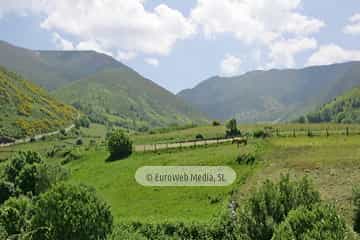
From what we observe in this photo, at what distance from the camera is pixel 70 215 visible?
42094 millimetres

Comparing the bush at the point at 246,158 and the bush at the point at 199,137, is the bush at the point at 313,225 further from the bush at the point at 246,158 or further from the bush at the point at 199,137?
the bush at the point at 199,137

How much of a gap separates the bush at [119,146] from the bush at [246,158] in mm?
28937

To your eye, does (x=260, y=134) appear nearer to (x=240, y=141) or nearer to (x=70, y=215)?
(x=240, y=141)

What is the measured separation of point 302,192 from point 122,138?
56.7m

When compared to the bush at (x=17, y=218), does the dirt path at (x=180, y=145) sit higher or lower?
higher

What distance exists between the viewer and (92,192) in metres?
45.4

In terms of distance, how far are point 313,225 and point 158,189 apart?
3722 cm

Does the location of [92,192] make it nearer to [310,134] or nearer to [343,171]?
[343,171]

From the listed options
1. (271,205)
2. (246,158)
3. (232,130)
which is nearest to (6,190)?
(246,158)

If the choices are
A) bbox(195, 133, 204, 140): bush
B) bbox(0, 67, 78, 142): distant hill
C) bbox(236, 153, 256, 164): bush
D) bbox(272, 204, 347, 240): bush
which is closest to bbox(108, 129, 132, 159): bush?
bbox(195, 133, 204, 140): bush

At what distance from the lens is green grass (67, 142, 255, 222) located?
54406mm

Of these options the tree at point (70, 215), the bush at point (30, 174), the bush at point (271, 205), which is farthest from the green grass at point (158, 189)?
the bush at point (271, 205)

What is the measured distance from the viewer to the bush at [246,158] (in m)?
67.1

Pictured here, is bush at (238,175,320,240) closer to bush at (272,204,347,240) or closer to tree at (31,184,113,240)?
bush at (272,204,347,240)
